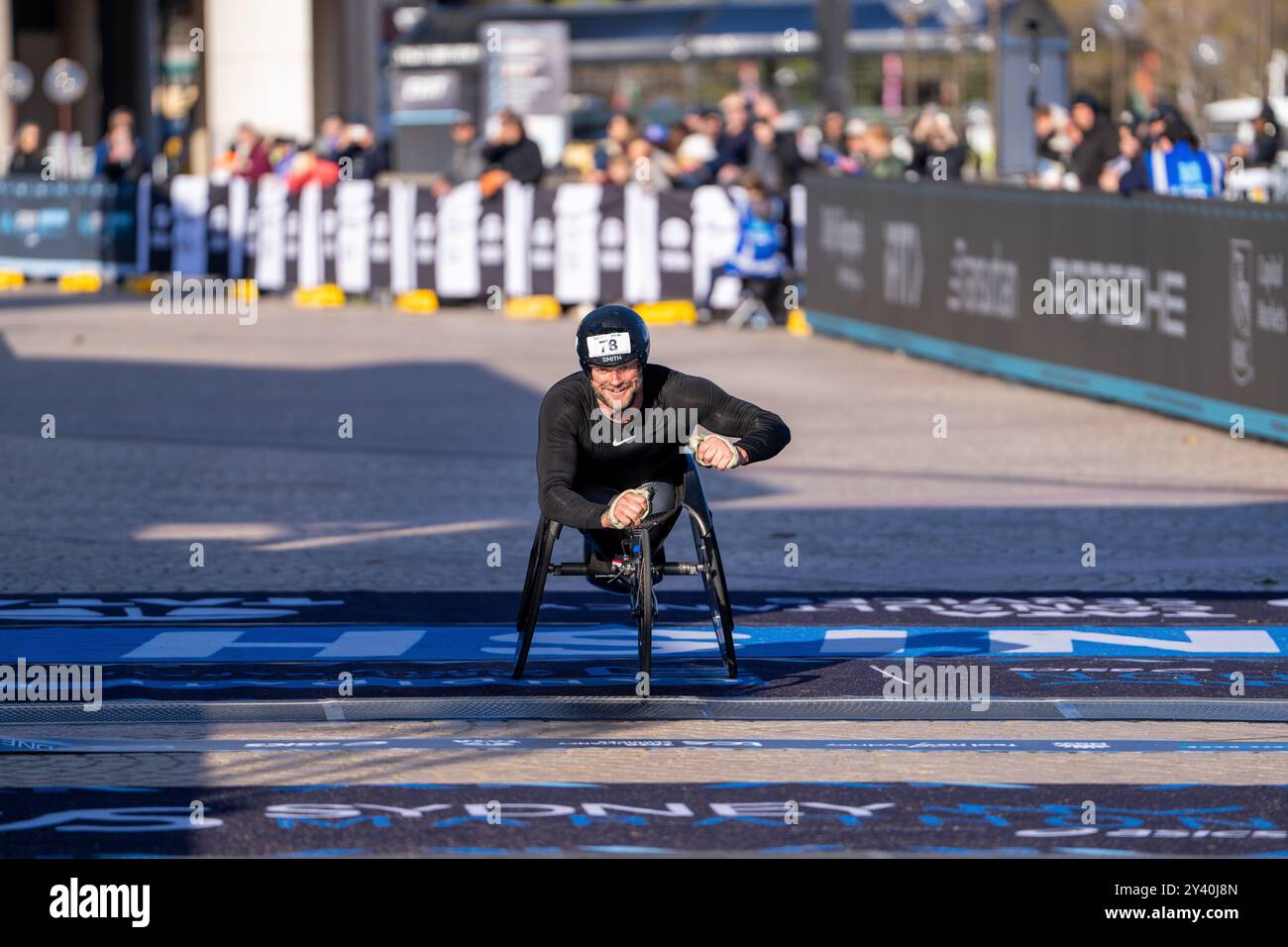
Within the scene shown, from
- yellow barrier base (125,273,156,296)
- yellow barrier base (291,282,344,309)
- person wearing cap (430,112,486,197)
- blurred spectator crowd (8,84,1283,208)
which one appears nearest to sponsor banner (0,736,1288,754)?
blurred spectator crowd (8,84,1283,208)

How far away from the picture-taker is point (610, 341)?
8414mm

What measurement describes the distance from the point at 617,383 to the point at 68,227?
25.1 m

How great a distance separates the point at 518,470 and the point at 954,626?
218 inches

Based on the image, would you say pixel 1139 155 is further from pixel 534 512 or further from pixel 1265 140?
pixel 534 512

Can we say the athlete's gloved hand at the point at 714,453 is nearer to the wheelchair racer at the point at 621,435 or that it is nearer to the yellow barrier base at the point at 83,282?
the wheelchair racer at the point at 621,435

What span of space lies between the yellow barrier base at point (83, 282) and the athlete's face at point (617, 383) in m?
24.3

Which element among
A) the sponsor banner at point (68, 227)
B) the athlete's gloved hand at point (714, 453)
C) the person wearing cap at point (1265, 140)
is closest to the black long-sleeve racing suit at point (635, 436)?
the athlete's gloved hand at point (714, 453)

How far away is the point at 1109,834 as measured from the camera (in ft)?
22.0

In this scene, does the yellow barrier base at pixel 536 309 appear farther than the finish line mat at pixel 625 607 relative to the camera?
Yes

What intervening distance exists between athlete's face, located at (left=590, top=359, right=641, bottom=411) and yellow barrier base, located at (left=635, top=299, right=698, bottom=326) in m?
17.2

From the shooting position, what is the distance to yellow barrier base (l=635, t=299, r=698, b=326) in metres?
25.9

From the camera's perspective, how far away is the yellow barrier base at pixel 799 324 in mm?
25156

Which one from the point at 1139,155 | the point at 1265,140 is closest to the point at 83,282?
the point at 1265,140
